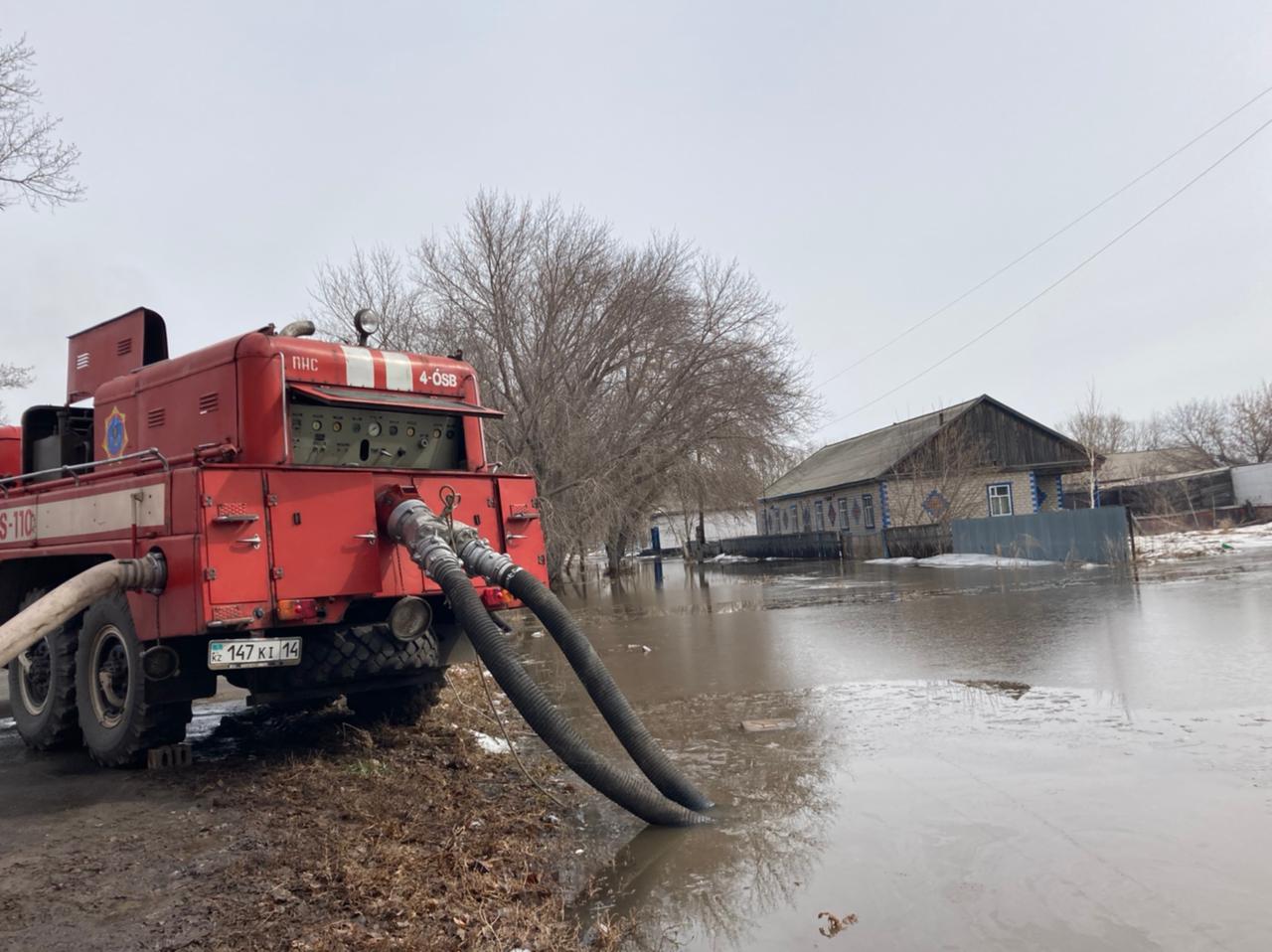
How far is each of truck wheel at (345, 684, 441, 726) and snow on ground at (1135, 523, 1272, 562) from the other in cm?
2112

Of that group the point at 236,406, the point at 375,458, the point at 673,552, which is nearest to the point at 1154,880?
the point at 375,458

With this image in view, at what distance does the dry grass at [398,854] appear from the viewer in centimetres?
372

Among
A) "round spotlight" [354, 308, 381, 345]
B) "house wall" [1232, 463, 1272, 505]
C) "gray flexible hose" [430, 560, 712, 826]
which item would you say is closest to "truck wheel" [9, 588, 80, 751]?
"round spotlight" [354, 308, 381, 345]

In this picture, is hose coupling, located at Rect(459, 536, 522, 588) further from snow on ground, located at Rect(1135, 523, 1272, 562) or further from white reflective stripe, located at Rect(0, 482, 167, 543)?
snow on ground, located at Rect(1135, 523, 1272, 562)

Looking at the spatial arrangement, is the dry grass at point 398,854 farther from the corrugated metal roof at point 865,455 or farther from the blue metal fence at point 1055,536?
the corrugated metal roof at point 865,455

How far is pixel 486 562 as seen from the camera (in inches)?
233

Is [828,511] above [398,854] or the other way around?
above

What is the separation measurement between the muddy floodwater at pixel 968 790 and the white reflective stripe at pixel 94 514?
338cm

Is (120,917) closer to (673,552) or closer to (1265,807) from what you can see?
(1265,807)

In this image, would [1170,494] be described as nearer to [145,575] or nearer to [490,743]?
[490,743]

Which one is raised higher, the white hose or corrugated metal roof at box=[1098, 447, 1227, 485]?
corrugated metal roof at box=[1098, 447, 1227, 485]

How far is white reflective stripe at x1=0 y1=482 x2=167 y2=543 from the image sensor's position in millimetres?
6082

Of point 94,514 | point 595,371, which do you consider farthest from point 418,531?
point 595,371

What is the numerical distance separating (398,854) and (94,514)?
3.65 m
